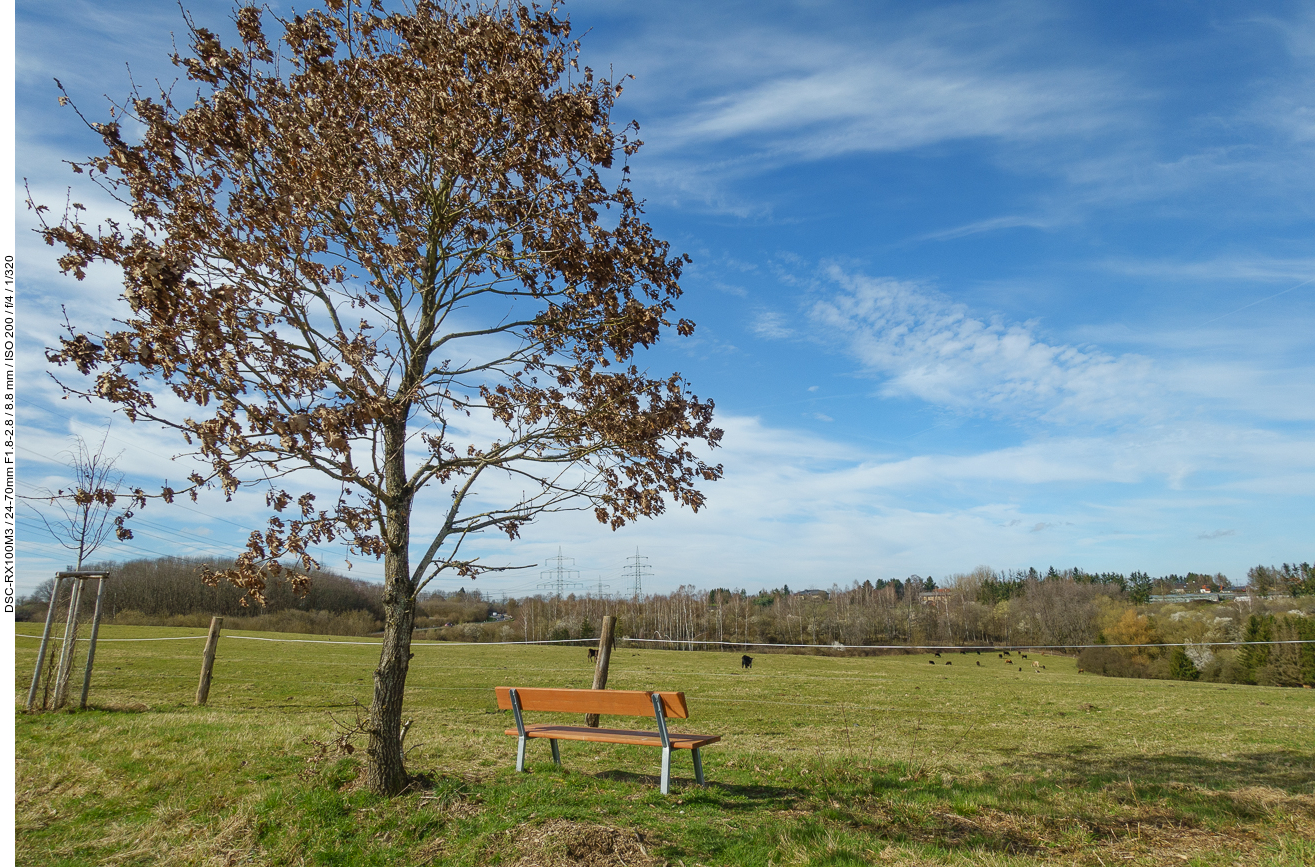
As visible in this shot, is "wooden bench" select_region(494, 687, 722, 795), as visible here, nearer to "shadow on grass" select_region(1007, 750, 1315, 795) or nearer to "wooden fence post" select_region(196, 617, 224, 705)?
"shadow on grass" select_region(1007, 750, 1315, 795)

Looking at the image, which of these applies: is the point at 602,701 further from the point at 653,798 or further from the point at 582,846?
the point at 582,846

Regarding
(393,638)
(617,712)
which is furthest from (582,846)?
(393,638)

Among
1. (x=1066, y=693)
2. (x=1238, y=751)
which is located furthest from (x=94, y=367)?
(x=1066, y=693)

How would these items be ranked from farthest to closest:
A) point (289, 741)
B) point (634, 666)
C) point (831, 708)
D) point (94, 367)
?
point (634, 666)
point (831, 708)
point (289, 741)
point (94, 367)

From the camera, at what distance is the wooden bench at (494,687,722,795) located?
6375 millimetres

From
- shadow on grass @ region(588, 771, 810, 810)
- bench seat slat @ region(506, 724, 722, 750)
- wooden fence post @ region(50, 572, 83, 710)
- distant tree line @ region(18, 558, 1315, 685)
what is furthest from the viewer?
distant tree line @ region(18, 558, 1315, 685)

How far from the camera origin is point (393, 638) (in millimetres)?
6195

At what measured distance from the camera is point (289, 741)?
27.2ft

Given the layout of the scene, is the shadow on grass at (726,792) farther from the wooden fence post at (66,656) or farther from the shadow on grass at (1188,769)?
the wooden fence post at (66,656)

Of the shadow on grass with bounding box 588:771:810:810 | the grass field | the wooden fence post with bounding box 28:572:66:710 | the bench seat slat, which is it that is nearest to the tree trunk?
the grass field

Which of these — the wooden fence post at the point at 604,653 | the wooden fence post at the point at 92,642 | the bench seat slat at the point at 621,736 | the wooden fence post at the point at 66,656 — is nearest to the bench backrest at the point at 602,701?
the bench seat slat at the point at 621,736

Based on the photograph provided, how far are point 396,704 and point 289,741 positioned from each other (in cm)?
322

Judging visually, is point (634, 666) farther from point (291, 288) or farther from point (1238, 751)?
point (291, 288)

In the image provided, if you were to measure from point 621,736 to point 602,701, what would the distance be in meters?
0.39
